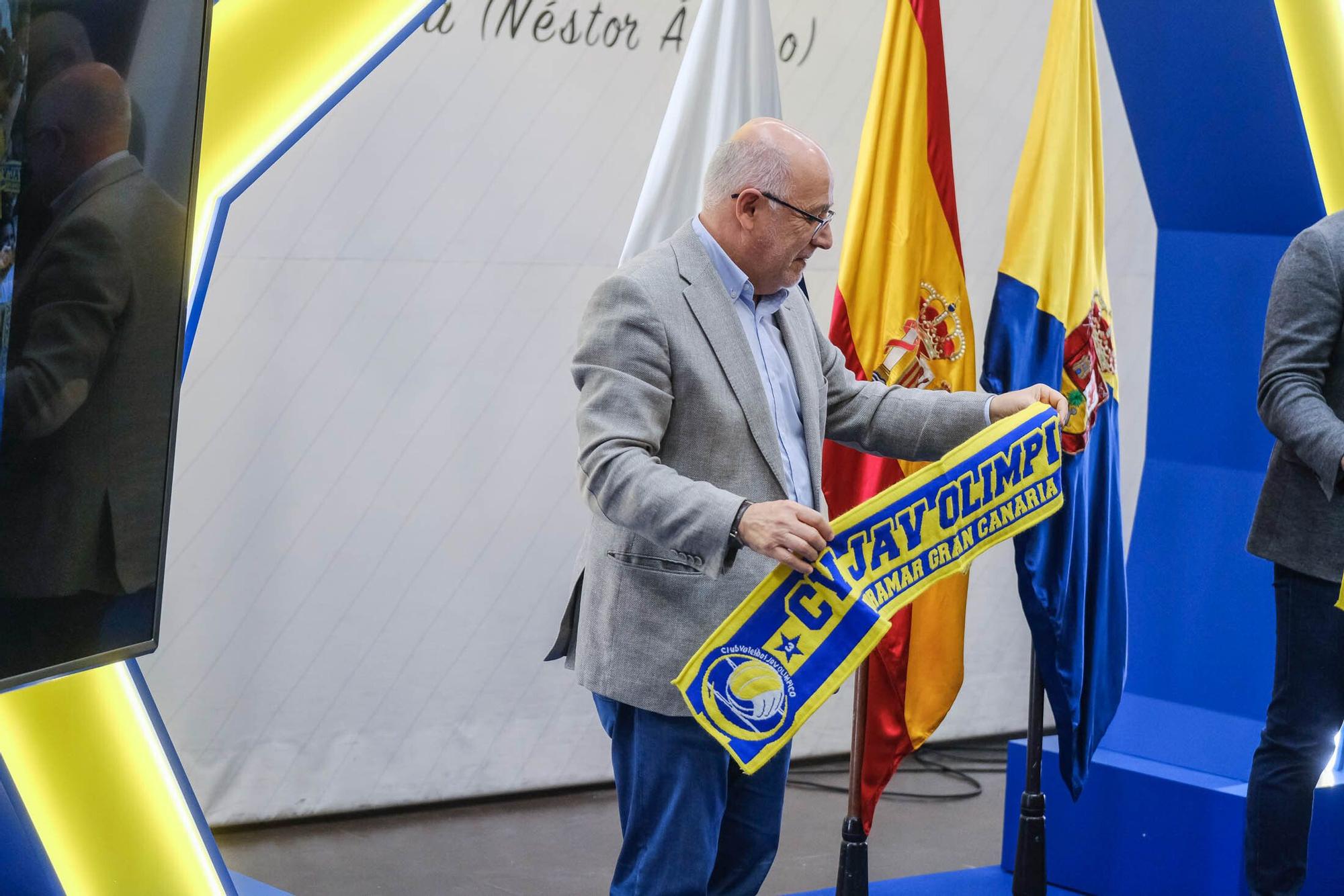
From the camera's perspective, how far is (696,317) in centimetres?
215

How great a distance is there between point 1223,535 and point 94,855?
8.66 feet

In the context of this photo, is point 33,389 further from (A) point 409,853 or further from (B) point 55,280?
(A) point 409,853

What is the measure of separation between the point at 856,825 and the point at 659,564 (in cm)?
110

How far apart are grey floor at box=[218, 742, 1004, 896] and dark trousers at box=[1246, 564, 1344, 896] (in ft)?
3.36

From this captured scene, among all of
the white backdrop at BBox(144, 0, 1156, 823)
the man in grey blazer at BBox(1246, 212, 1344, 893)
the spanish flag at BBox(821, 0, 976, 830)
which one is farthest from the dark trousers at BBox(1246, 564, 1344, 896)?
the white backdrop at BBox(144, 0, 1156, 823)

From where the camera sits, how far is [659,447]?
7.00 ft

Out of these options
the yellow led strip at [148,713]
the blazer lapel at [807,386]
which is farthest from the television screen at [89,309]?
the blazer lapel at [807,386]

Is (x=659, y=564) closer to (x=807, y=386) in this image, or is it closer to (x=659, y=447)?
(x=659, y=447)

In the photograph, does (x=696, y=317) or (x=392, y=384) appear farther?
(x=392, y=384)

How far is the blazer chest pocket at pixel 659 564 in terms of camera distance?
2.13 m

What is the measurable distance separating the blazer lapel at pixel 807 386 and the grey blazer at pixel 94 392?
0.96 meters

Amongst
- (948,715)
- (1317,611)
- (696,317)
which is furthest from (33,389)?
(948,715)

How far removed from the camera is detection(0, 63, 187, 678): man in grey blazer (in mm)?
1419

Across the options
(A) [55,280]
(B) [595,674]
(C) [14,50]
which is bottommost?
(B) [595,674]
